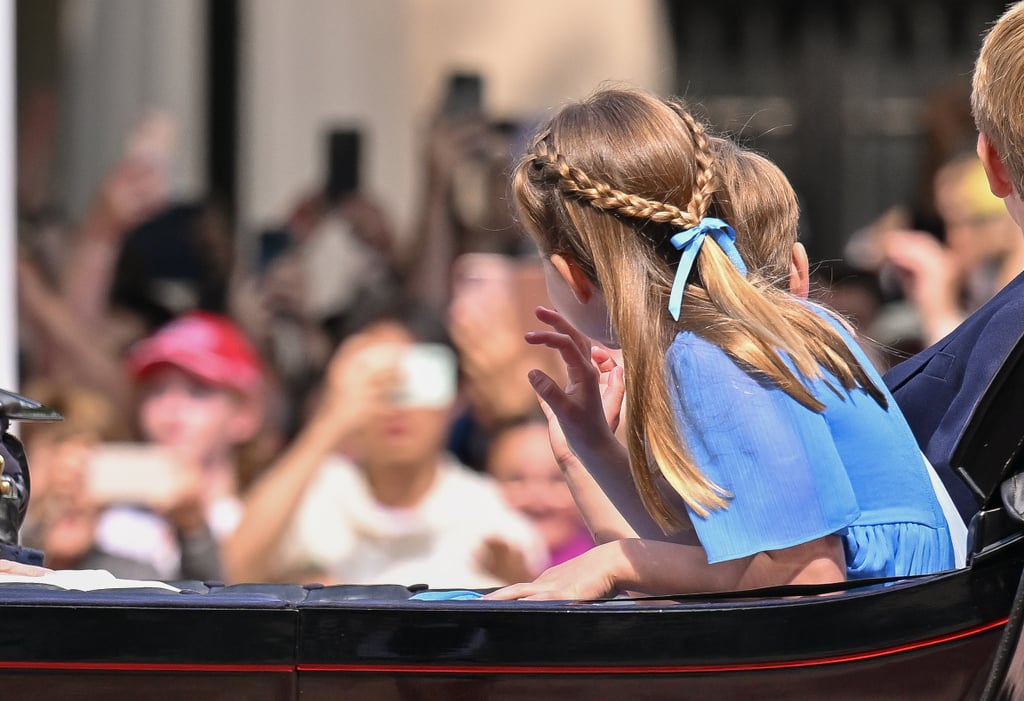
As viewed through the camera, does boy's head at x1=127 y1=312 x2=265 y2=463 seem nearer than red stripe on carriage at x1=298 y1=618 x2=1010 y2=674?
No

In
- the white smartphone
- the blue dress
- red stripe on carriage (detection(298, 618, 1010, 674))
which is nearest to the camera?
red stripe on carriage (detection(298, 618, 1010, 674))

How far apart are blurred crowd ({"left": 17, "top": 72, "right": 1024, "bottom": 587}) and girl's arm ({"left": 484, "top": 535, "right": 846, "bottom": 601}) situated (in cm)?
172

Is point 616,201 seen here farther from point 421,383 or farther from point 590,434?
point 421,383

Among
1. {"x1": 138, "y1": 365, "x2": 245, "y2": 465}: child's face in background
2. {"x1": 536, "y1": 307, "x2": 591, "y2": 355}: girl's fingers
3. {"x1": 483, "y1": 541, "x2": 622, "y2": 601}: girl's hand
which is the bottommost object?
{"x1": 483, "y1": 541, "x2": 622, "y2": 601}: girl's hand

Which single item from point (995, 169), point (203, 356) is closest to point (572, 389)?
point (995, 169)

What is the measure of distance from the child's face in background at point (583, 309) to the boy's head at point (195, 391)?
2135 millimetres

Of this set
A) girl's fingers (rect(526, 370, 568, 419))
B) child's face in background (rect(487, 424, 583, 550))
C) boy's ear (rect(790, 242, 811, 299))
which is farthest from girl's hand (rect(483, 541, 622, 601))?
child's face in background (rect(487, 424, 583, 550))

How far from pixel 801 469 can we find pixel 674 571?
0.61 ft

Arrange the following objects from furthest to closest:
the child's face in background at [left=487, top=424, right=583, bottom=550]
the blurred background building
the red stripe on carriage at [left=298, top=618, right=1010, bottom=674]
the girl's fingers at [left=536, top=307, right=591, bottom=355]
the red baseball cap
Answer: the blurred background building
the red baseball cap
the child's face in background at [left=487, top=424, right=583, bottom=550]
the girl's fingers at [left=536, top=307, right=591, bottom=355]
the red stripe on carriage at [left=298, top=618, right=1010, bottom=674]

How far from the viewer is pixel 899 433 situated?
5.77ft

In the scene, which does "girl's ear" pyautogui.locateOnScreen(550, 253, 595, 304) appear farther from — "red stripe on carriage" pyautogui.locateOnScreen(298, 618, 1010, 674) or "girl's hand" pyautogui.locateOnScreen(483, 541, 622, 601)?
"red stripe on carriage" pyautogui.locateOnScreen(298, 618, 1010, 674)

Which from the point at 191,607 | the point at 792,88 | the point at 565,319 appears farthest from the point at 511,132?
the point at 191,607

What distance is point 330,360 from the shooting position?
4.55 m

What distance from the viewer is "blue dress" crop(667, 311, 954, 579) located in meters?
1.63
